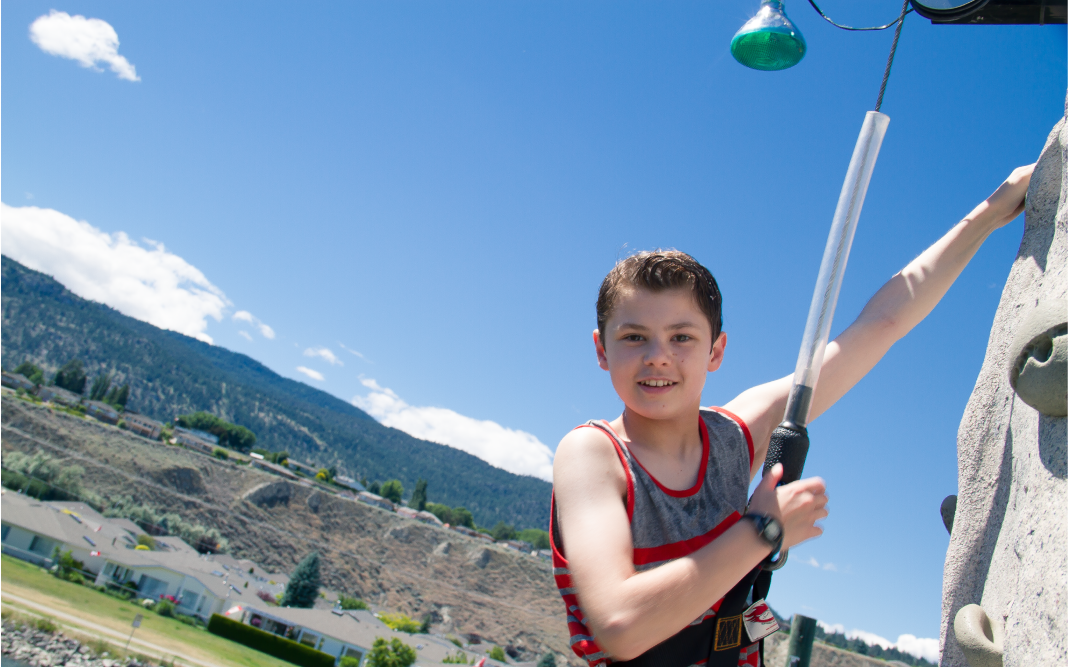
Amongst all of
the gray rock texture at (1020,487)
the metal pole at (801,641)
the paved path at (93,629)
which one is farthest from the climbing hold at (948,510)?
the paved path at (93,629)

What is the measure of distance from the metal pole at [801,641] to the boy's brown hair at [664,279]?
2.68 metres

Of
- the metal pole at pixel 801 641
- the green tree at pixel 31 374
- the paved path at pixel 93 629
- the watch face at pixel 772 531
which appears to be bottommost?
the paved path at pixel 93 629

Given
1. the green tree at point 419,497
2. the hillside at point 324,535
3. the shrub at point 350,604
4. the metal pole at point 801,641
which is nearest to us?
the metal pole at point 801,641

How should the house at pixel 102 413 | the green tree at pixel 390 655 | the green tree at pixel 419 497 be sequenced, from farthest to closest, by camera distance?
the green tree at pixel 419 497 < the house at pixel 102 413 < the green tree at pixel 390 655

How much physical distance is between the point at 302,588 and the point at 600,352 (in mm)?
55601

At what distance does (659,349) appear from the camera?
1.54 m

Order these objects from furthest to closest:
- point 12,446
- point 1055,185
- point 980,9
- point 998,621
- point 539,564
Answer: point 539,564, point 12,446, point 980,9, point 1055,185, point 998,621

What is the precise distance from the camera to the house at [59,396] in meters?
90.2

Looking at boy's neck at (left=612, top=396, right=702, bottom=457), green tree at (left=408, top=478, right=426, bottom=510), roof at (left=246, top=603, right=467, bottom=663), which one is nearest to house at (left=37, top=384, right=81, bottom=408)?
green tree at (left=408, top=478, right=426, bottom=510)

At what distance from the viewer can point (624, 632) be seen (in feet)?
3.91

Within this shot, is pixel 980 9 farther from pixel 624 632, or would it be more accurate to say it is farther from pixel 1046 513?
pixel 624 632

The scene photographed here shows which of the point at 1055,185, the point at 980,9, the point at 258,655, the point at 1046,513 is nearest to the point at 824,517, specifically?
the point at 1046,513

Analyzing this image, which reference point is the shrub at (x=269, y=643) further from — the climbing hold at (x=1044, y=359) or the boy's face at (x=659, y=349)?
the climbing hold at (x=1044, y=359)

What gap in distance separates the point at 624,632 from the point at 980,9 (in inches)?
92.4
